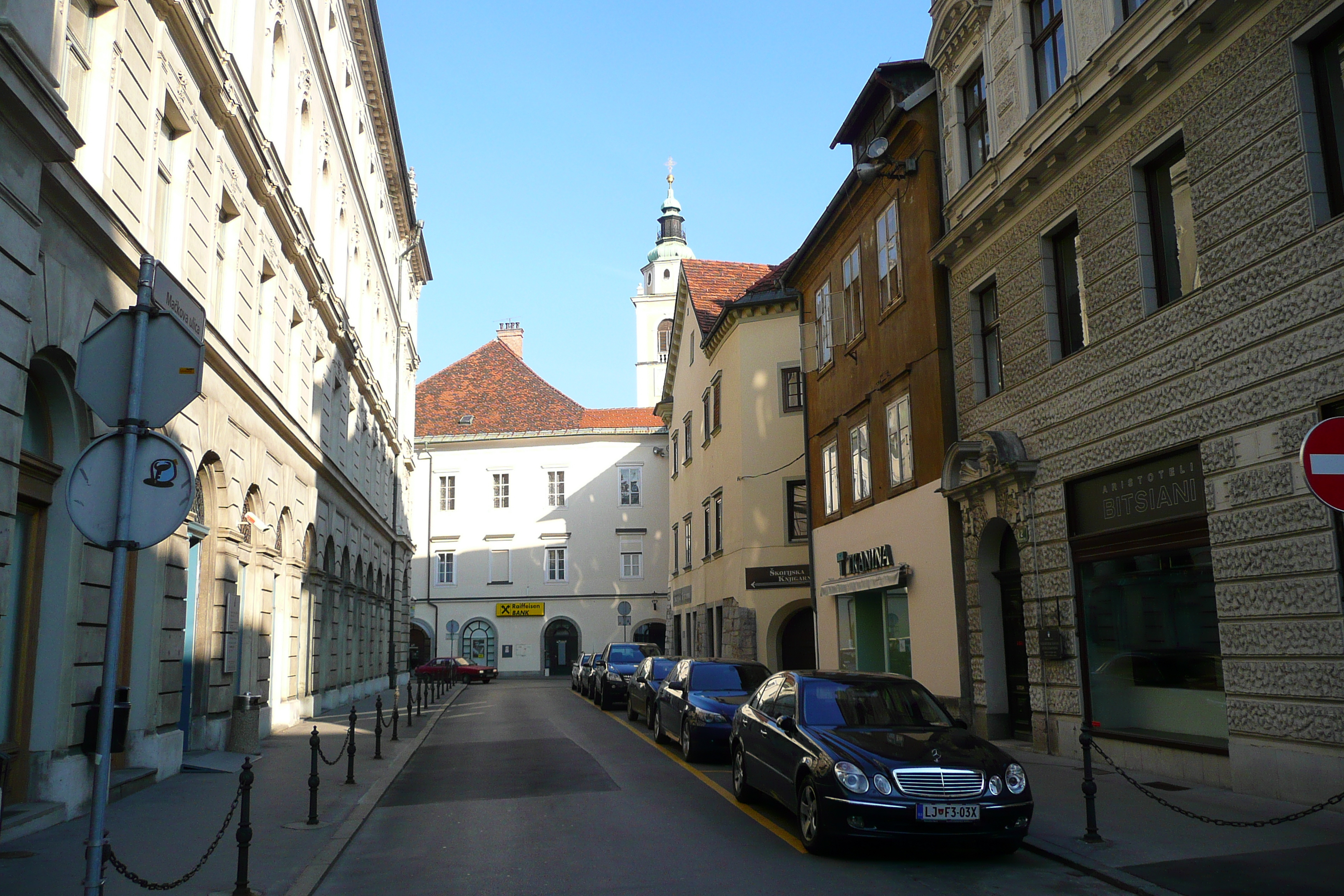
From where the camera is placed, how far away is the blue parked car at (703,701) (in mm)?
15898

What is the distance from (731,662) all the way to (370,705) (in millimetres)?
17477

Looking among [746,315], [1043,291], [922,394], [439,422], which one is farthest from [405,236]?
[1043,291]

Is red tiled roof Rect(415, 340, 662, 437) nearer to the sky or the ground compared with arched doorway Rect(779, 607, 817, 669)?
nearer to the sky

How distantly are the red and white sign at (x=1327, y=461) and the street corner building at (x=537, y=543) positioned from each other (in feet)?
169

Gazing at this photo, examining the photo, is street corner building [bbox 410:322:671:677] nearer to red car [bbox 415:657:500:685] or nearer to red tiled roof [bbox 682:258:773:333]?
red car [bbox 415:657:500:685]

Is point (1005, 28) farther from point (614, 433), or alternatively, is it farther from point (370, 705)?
point (614, 433)

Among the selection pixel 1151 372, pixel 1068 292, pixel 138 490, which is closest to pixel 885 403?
pixel 1068 292

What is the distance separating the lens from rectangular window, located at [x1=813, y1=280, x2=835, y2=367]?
25.0 m

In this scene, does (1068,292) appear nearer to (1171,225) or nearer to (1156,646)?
(1171,225)

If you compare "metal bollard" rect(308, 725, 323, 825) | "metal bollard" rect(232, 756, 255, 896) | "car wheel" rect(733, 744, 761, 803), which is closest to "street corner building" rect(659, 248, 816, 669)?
"car wheel" rect(733, 744, 761, 803)

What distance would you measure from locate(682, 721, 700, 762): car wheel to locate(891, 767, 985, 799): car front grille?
24.0 ft

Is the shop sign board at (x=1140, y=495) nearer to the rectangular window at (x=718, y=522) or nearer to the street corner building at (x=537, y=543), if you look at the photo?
the rectangular window at (x=718, y=522)

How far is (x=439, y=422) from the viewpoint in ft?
206

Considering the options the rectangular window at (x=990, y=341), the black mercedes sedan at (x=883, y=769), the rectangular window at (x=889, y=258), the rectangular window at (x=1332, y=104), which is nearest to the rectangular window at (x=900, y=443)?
the rectangular window at (x=889, y=258)
